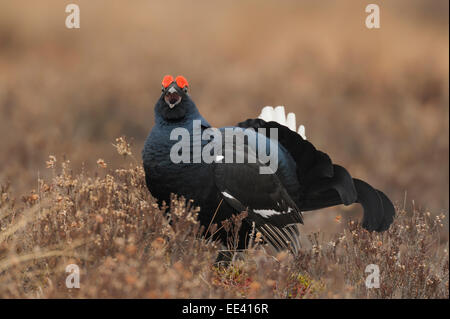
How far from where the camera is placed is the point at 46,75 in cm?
1286

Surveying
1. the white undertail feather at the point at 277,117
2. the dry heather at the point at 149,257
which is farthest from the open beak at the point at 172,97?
the white undertail feather at the point at 277,117

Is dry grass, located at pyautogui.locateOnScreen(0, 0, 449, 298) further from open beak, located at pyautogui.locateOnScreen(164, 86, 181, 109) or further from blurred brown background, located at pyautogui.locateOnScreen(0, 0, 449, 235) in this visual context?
open beak, located at pyautogui.locateOnScreen(164, 86, 181, 109)

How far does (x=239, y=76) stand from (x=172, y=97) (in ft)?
31.4

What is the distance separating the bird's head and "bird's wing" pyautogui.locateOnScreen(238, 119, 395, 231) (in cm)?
97

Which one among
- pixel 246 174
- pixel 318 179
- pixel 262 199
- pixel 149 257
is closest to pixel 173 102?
pixel 246 174

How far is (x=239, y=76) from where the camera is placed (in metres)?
13.6

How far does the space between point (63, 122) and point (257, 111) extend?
142 inches

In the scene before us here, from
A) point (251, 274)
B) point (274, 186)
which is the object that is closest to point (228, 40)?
point (274, 186)

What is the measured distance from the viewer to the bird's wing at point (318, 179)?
4812 millimetres

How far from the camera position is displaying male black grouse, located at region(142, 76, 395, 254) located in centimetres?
411

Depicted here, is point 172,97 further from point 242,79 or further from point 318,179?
point 242,79

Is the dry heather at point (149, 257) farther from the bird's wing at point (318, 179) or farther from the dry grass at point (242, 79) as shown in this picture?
the dry grass at point (242, 79)

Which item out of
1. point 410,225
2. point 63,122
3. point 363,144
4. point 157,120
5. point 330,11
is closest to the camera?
point 157,120
